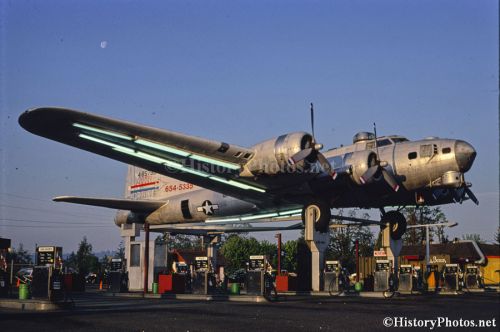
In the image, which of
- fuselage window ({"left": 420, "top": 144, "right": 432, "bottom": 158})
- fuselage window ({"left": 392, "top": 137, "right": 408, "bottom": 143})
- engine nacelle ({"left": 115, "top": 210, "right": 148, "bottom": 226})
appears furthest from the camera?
engine nacelle ({"left": 115, "top": 210, "right": 148, "bottom": 226})

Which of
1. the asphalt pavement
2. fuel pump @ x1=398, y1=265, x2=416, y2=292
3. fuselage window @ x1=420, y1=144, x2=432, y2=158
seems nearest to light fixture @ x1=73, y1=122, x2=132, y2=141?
the asphalt pavement

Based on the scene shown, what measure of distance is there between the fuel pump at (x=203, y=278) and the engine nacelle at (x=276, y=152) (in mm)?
6863

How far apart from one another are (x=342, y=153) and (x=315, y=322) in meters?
17.2

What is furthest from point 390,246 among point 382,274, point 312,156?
point 312,156

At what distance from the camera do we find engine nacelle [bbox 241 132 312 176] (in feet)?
83.5

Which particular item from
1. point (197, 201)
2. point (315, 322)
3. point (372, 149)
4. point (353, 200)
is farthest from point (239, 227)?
point (315, 322)

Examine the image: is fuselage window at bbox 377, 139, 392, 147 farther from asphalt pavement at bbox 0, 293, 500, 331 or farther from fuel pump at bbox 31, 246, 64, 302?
fuel pump at bbox 31, 246, 64, 302

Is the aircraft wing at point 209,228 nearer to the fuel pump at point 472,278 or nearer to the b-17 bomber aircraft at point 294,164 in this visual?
the b-17 bomber aircraft at point 294,164

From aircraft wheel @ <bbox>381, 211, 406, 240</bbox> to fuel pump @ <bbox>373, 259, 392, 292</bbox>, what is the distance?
6.51 ft

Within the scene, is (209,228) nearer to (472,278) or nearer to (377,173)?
(377,173)

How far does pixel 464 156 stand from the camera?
26984 mm

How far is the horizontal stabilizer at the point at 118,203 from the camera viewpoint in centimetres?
3338

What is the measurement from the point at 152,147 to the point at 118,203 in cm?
1220

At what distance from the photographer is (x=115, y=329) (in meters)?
12.8
